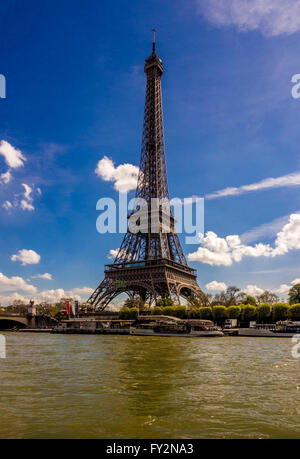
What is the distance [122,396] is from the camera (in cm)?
1245

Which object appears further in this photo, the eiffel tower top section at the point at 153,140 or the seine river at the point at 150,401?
the eiffel tower top section at the point at 153,140

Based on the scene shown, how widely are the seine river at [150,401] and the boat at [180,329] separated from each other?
30633mm

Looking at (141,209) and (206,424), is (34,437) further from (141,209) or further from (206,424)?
(141,209)

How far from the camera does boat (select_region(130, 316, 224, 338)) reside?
5012 centimetres

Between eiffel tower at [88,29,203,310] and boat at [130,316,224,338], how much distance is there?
13.6m

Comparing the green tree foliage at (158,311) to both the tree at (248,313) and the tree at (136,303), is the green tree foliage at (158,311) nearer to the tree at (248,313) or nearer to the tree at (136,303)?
the tree at (136,303)

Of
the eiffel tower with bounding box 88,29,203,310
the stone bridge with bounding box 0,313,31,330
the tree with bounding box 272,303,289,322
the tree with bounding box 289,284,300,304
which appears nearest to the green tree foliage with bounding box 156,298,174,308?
the eiffel tower with bounding box 88,29,203,310

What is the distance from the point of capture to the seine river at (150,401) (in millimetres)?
9000

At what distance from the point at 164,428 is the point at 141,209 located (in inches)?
3074

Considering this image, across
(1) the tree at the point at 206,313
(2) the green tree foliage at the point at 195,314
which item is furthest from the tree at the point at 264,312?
(2) the green tree foliage at the point at 195,314

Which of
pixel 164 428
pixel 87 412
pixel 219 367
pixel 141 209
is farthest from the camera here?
pixel 141 209

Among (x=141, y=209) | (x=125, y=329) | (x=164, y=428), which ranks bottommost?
(x=125, y=329)

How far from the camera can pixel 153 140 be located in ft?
300
